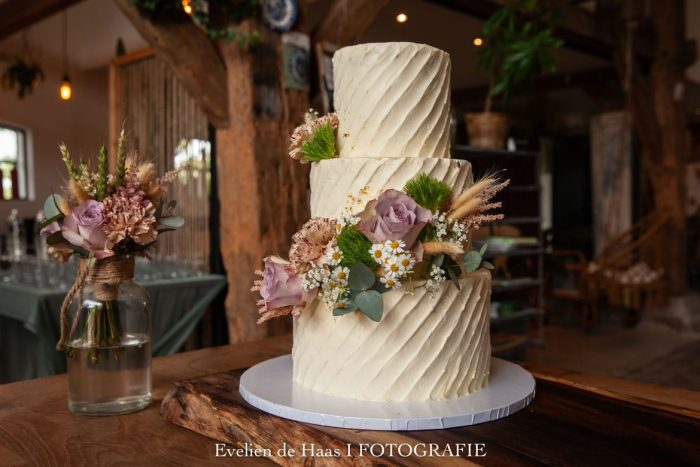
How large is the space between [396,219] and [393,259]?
6 centimetres

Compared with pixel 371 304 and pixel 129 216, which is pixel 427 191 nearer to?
pixel 371 304

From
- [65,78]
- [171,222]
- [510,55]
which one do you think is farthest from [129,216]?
[65,78]

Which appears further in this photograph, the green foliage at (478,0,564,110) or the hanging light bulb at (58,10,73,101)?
the hanging light bulb at (58,10,73,101)

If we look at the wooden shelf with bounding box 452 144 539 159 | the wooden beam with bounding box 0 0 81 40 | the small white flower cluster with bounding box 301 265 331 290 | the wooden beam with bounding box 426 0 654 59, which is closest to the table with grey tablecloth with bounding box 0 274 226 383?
the wooden shelf with bounding box 452 144 539 159

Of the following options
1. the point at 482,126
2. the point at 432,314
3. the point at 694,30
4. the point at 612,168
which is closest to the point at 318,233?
the point at 432,314

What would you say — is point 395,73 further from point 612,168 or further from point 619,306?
point 612,168

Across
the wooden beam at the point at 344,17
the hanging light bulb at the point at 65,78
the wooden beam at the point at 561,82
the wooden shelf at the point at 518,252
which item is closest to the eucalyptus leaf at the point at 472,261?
the wooden beam at the point at 344,17

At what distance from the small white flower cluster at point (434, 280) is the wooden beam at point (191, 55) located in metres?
2.14

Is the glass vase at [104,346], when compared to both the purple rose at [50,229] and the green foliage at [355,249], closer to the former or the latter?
the purple rose at [50,229]

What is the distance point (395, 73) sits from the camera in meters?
1.20

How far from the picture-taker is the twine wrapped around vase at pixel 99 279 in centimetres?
125

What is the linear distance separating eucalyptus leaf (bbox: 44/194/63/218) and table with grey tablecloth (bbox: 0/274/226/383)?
1.72 meters

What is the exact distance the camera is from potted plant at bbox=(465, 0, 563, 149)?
378 centimetres

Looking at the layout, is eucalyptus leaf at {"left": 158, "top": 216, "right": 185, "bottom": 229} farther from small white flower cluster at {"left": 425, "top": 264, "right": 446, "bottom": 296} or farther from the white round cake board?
small white flower cluster at {"left": 425, "top": 264, "right": 446, "bottom": 296}
